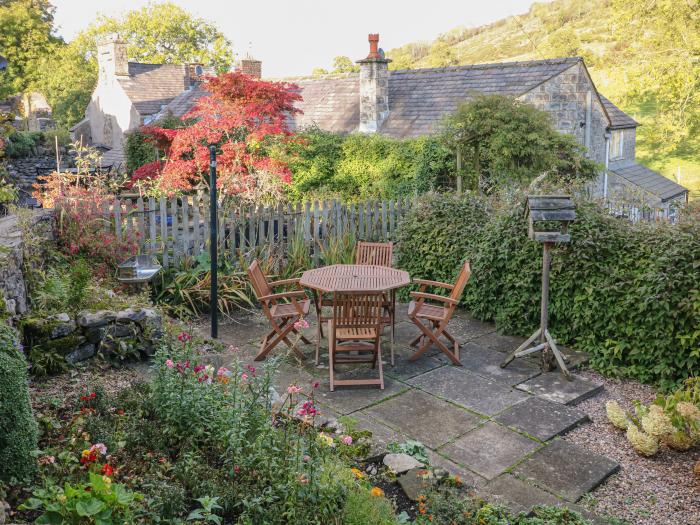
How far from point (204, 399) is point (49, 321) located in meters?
2.13

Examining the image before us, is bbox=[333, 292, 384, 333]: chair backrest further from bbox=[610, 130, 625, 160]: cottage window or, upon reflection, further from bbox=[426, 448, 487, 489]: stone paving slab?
bbox=[610, 130, 625, 160]: cottage window

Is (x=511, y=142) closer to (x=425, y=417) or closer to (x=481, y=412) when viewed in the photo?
(x=481, y=412)

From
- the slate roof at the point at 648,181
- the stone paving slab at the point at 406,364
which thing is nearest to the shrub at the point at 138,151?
the slate roof at the point at 648,181

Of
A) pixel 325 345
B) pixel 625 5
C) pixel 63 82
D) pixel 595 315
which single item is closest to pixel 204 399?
pixel 325 345

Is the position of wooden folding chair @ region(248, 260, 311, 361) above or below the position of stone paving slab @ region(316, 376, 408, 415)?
above

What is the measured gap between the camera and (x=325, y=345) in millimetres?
7035

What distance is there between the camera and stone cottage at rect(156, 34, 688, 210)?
51.2 ft

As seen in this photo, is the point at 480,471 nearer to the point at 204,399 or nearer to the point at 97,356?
the point at 204,399

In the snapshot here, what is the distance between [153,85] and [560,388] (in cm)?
2771

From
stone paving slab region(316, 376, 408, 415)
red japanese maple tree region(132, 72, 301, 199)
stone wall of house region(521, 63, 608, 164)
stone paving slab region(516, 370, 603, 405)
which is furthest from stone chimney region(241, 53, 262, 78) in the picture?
stone paving slab region(516, 370, 603, 405)

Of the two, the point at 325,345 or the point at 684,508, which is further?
the point at 325,345

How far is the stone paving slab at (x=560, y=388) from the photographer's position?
568 cm

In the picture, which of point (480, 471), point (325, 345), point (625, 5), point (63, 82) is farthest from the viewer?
point (63, 82)

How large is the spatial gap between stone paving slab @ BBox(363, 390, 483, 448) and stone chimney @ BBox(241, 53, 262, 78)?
779 inches
